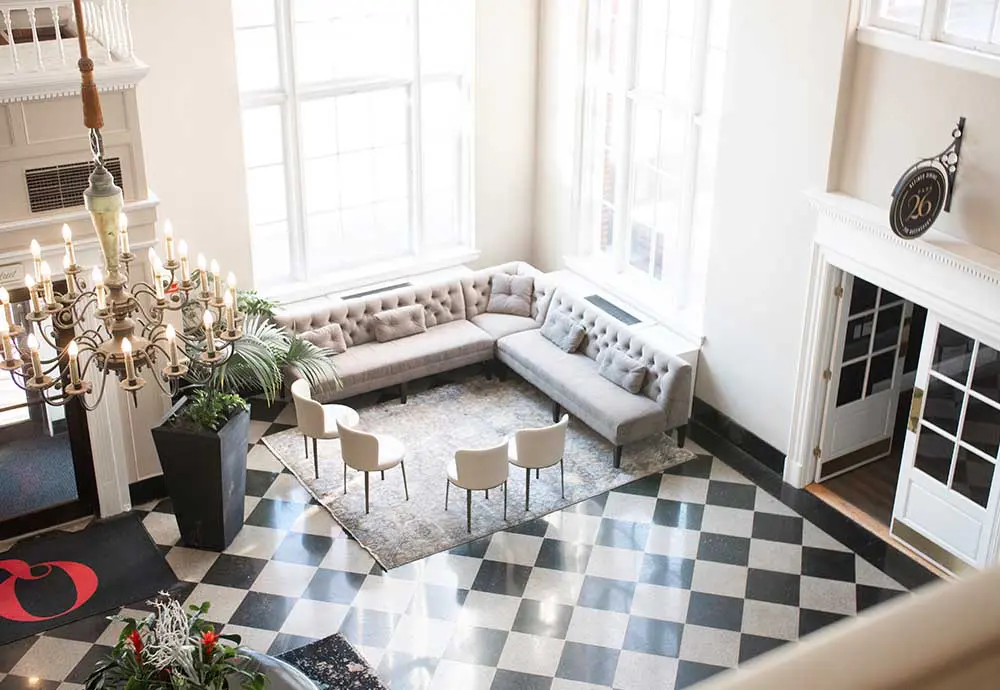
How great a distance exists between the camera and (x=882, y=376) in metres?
9.32

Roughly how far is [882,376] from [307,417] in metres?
4.78

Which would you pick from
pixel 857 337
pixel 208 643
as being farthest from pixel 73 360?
pixel 857 337

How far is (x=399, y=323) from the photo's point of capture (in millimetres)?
10891

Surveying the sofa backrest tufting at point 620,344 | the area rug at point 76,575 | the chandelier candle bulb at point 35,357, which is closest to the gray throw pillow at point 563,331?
the sofa backrest tufting at point 620,344

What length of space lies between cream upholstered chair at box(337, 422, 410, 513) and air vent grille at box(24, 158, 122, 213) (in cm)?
260

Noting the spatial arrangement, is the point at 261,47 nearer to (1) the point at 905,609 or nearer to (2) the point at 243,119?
(2) the point at 243,119

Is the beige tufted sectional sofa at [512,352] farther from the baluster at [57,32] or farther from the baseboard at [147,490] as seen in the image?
the baluster at [57,32]

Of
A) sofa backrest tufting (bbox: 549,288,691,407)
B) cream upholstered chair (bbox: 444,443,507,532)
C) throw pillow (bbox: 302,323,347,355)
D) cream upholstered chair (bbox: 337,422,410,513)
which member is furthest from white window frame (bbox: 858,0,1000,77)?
throw pillow (bbox: 302,323,347,355)

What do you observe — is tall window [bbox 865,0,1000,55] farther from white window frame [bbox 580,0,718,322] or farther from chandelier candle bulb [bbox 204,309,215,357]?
Result: chandelier candle bulb [bbox 204,309,215,357]

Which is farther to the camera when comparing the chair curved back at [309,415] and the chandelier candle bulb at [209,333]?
the chair curved back at [309,415]

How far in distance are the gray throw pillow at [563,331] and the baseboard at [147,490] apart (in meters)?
3.80

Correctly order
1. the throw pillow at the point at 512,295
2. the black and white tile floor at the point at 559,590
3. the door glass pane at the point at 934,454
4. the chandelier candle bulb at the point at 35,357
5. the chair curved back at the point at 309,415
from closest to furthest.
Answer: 1. the chandelier candle bulb at the point at 35,357
2. the black and white tile floor at the point at 559,590
3. the door glass pane at the point at 934,454
4. the chair curved back at the point at 309,415
5. the throw pillow at the point at 512,295

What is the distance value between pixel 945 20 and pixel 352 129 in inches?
227

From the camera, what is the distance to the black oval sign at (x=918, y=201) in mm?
7297
